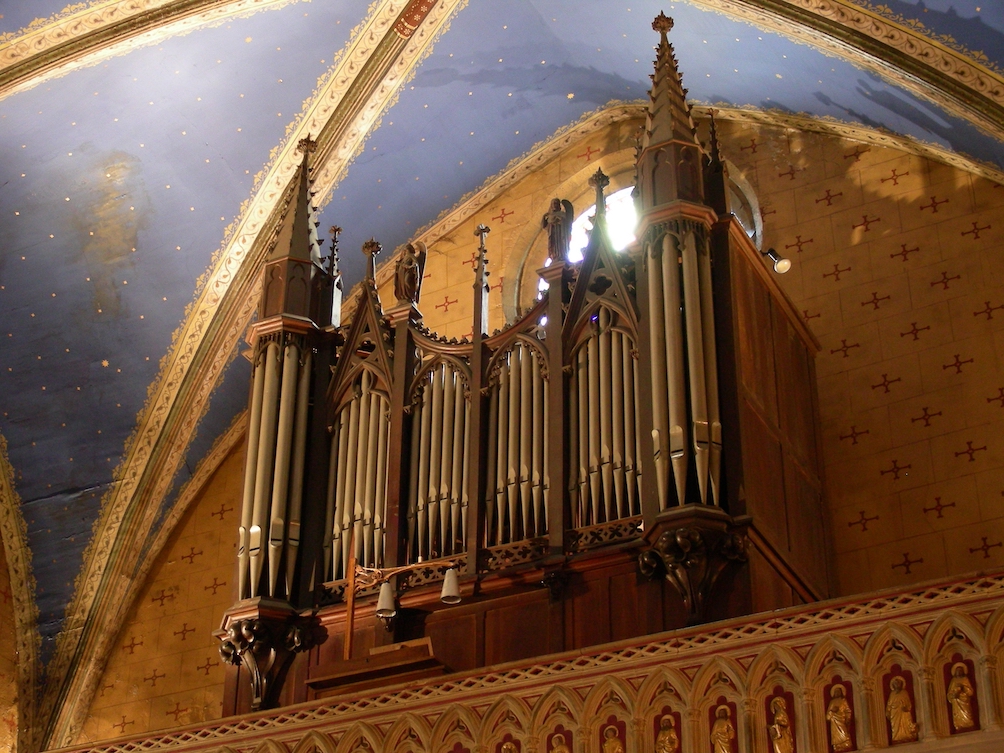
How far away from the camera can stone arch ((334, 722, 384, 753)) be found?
939 cm

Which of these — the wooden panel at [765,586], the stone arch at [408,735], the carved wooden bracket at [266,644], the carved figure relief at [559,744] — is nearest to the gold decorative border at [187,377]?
the carved wooden bracket at [266,644]

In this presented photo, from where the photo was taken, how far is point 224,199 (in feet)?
46.4

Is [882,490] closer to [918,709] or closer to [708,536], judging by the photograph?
[708,536]

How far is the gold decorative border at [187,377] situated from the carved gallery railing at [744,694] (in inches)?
208

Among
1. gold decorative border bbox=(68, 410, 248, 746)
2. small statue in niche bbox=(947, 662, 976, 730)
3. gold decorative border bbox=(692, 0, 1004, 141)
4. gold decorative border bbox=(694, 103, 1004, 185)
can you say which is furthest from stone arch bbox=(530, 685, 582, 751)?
gold decorative border bbox=(68, 410, 248, 746)

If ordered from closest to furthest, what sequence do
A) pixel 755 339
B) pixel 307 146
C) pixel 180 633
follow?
pixel 755 339 < pixel 307 146 < pixel 180 633

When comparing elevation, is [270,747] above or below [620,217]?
below

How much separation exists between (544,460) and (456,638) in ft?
4.37

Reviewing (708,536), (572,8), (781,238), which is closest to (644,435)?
(708,536)

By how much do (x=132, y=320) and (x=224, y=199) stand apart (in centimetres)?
134

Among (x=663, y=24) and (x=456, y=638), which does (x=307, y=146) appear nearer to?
(x=663, y=24)

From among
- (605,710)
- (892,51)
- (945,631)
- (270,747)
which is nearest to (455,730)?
(605,710)

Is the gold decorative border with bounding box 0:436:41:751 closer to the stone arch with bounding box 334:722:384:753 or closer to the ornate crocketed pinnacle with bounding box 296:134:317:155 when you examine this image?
the ornate crocketed pinnacle with bounding box 296:134:317:155

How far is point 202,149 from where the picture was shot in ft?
45.2
